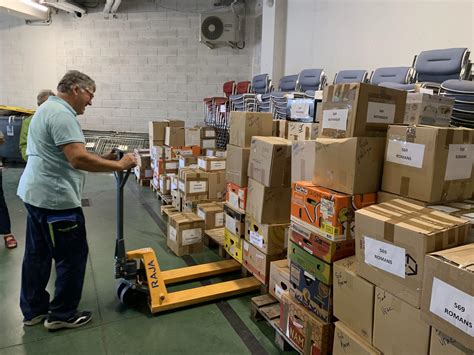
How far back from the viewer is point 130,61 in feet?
27.1

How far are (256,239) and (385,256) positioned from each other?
131 centimetres

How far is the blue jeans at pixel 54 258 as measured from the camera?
2170mm

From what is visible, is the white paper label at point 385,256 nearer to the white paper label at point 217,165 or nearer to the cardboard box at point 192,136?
the white paper label at point 217,165

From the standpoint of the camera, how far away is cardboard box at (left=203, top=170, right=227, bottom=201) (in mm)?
4086

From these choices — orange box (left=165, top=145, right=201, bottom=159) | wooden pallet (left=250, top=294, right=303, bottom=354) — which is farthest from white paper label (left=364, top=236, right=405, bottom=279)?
orange box (left=165, top=145, right=201, bottom=159)

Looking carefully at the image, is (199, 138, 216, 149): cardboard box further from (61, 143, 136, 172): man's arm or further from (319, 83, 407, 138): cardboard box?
(319, 83, 407, 138): cardboard box

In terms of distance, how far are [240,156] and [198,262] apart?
3.62 ft

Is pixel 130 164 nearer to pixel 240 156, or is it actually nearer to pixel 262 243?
pixel 240 156

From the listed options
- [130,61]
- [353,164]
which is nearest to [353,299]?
[353,164]

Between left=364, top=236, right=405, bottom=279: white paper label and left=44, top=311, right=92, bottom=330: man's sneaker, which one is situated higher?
left=364, top=236, right=405, bottom=279: white paper label

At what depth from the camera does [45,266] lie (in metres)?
2.32

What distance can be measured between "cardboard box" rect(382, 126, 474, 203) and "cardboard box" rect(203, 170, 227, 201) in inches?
101

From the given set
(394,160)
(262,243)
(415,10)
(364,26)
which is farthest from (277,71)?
(394,160)

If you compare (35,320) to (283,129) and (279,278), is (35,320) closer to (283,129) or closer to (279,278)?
(279,278)
